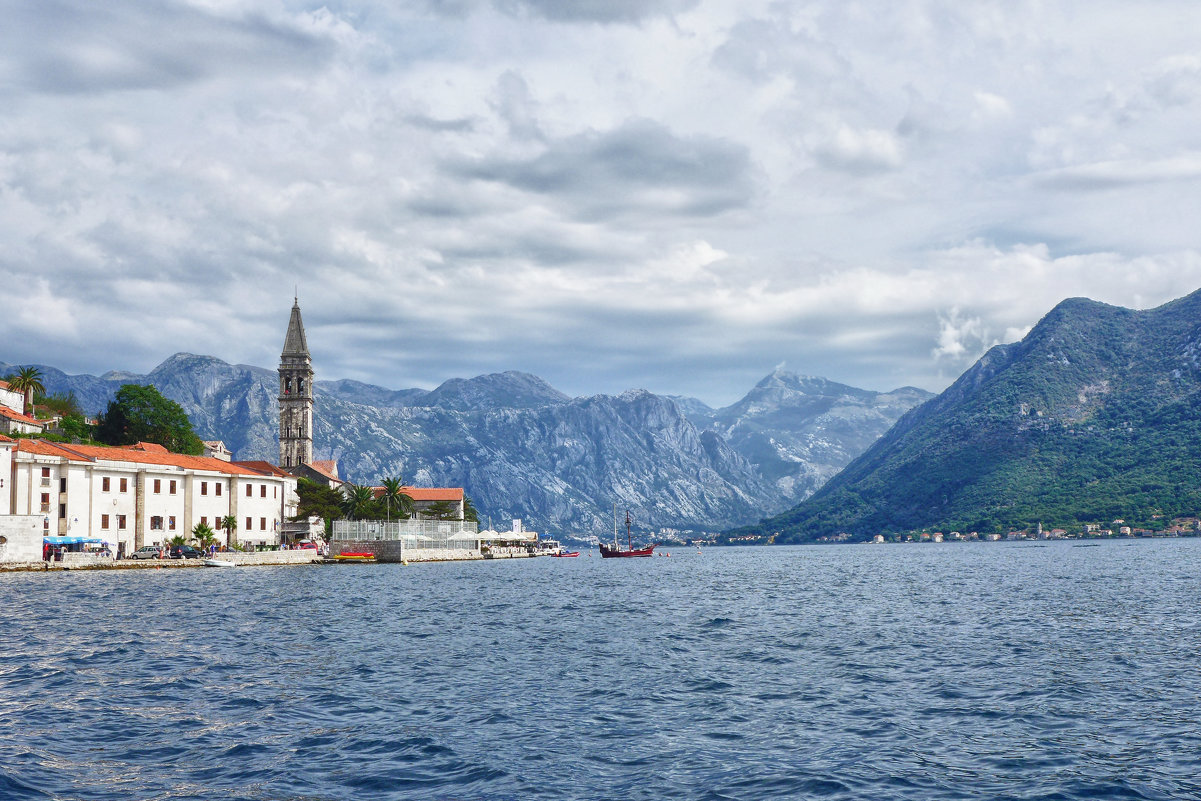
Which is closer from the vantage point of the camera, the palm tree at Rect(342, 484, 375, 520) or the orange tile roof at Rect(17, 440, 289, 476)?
the orange tile roof at Rect(17, 440, 289, 476)

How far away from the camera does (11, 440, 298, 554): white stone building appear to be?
301ft

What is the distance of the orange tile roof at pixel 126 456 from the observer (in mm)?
93125

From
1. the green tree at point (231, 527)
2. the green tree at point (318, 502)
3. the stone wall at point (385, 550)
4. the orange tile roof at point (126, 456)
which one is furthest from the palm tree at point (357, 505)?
the green tree at point (231, 527)

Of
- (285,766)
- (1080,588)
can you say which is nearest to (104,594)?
(285,766)

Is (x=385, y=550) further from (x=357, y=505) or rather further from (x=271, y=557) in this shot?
(x=271, y=557)

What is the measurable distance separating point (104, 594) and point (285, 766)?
160ft

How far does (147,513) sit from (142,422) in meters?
32.4

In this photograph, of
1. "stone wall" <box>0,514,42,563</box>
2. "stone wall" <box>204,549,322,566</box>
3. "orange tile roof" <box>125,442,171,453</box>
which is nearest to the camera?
"stone wall" <box>0,514,42,563</box>

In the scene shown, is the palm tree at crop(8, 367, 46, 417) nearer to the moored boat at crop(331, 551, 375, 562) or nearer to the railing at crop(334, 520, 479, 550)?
the railing at crop(334, 520, 479, 550)

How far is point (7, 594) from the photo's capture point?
58438 mm

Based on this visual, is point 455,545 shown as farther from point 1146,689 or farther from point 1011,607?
point 1146,689

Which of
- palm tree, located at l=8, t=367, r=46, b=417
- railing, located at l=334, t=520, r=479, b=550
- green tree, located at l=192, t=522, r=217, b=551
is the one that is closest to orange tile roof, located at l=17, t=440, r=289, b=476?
green tree, located at l=192, t=522, r=217, b=551

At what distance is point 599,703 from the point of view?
84.8 feet

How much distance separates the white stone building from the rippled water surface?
4410 cm
